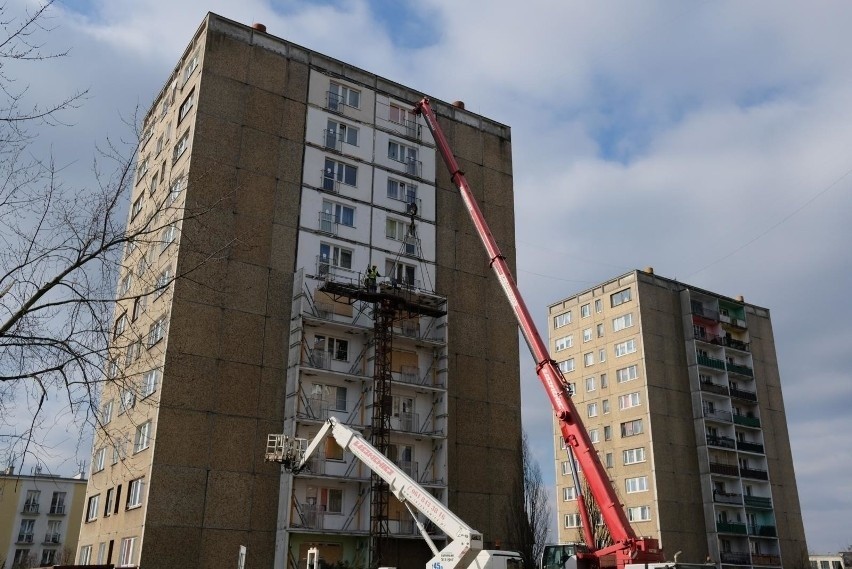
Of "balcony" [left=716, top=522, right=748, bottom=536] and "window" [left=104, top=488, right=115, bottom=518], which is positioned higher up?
"balcony" [left=716, top=522, right=748, bottom=536]

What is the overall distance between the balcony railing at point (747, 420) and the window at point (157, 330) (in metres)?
56.2

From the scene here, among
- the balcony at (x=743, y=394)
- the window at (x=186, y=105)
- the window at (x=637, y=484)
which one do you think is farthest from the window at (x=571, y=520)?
the window at (x=186, y=105)

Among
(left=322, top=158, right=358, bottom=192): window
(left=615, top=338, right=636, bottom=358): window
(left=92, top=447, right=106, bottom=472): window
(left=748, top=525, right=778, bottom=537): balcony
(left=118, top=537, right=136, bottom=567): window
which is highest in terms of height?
(left=322, top=158, right=358, bottom=192): window

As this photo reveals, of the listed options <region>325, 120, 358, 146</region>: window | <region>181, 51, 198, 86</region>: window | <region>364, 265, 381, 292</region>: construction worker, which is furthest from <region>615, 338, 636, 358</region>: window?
<region>181, 51, 198, 86</region>: window

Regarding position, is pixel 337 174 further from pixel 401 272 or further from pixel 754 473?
pixel 754 473

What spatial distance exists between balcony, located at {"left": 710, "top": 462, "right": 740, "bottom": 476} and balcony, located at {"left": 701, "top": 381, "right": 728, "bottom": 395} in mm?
6754

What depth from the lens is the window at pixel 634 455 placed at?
6975 cm

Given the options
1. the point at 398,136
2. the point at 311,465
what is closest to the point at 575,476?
the point at 311,465

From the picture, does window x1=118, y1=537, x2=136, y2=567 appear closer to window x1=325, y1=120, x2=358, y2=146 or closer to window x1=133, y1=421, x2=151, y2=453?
window x1=133, y1=421, x2=151, y2=453

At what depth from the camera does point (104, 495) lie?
41.3 metres

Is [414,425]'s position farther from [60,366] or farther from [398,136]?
[60,366]

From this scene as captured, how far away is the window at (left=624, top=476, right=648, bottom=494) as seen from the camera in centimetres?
6856

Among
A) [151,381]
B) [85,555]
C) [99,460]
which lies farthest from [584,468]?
[99,460]

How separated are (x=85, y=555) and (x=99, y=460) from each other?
561 centimetres
